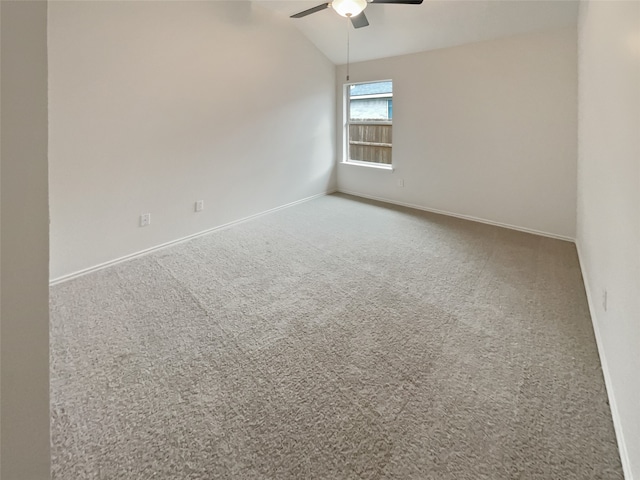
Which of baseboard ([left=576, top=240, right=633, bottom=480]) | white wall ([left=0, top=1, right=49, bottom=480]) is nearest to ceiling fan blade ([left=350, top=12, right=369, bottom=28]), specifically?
baseboard ([left=576, top=240, right=633, bottom=480])

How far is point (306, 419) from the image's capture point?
1.66 meters

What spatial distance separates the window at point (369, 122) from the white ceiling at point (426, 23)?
54 cm

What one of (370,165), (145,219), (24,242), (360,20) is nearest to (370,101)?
(370,165)

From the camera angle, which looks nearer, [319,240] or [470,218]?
[319,240]

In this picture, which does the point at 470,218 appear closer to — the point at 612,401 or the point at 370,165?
the point at 370,165

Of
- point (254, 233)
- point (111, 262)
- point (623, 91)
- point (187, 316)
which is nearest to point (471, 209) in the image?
point (254, 233)

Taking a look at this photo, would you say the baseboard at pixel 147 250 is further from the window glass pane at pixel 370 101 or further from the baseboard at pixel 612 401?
the baseboard at pixel 612 401

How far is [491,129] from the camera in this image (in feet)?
14.6

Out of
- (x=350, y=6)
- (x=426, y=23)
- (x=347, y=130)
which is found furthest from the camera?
(x=347, y=130)

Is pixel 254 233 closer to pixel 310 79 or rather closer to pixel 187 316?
pixel 187 316

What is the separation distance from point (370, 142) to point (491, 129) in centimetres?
205

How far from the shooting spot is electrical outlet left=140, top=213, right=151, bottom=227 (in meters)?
3.73

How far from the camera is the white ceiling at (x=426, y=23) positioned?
3.65 metres

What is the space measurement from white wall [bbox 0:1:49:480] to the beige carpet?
938 millimetres
